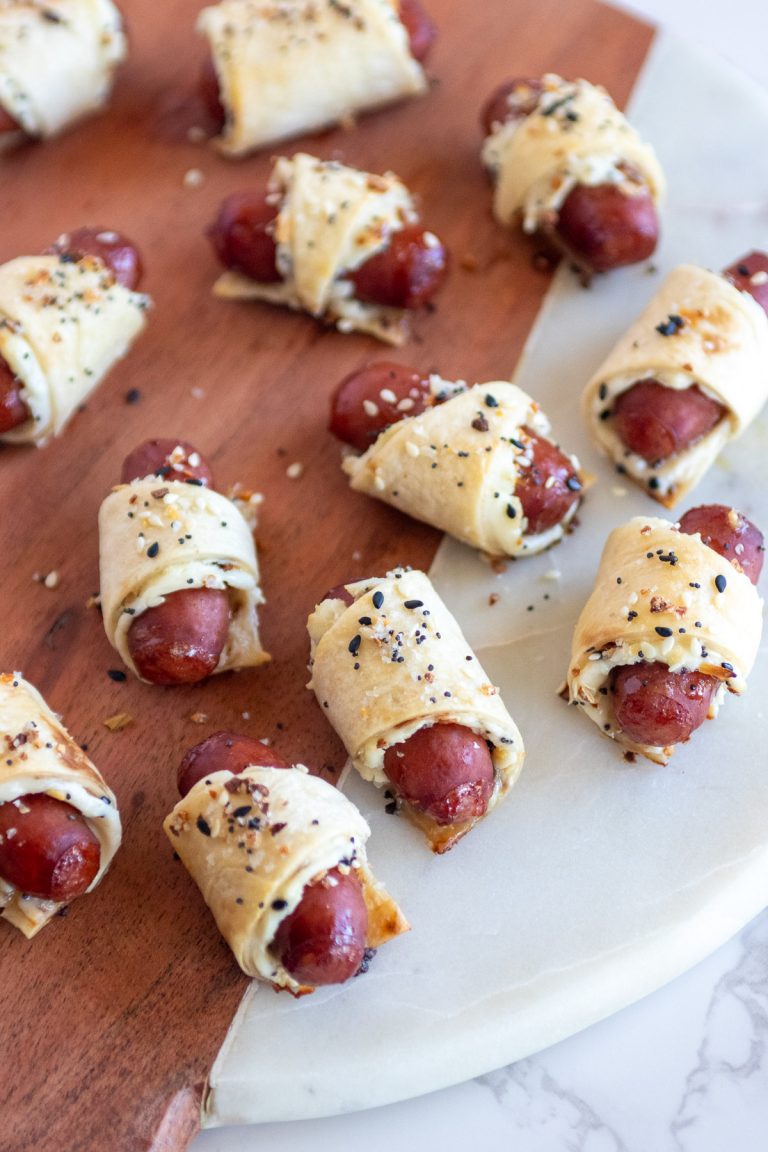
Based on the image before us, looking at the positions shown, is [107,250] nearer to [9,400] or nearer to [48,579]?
[9,400]

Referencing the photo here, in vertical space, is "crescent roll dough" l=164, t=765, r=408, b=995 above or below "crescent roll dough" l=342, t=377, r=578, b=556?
below

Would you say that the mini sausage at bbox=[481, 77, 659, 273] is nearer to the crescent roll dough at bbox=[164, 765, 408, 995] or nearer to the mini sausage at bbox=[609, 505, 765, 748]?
the mini sausage at bbox=[609, 505, 765, 748]

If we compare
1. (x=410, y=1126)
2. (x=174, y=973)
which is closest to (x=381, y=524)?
(x=174, y=973)

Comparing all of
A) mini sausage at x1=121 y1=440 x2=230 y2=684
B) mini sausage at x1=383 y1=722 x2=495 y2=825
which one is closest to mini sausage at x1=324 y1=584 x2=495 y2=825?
mini sausage at x1=383 y1=722 x2=495 y2=825

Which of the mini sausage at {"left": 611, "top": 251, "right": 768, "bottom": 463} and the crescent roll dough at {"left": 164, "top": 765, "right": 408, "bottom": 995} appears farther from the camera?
the mini sausage at {"left": 611, "top": 251, "right": 768, "bottom": 463}

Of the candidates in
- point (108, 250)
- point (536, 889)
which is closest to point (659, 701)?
point (536, 889)

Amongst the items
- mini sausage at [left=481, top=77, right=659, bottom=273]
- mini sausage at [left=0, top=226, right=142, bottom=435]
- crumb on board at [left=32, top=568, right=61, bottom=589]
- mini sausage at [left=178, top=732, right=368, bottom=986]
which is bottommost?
crumb on board at [left=32, top=568, right=61, bottom=589]

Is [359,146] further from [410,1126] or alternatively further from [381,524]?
[410,1126]
